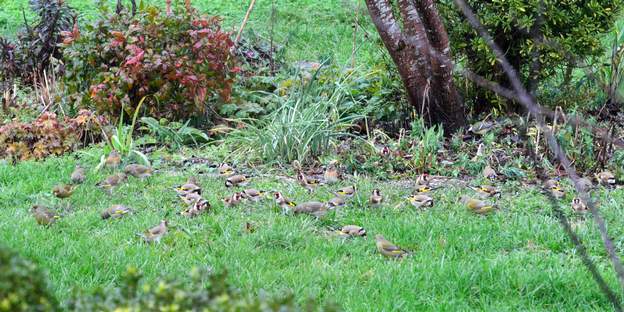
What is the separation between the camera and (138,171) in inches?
259

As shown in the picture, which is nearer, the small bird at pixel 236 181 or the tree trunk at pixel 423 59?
the small bird at pixel 236 181

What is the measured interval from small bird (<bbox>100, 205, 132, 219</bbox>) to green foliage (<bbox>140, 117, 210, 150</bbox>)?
239cm

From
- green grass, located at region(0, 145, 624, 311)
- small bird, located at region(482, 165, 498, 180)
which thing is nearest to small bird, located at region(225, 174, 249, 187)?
green grass, located at region(0, 145, 624, 311)

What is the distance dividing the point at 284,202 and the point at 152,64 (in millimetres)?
3255

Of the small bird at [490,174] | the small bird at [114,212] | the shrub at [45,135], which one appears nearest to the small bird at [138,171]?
the small bird at [114,212]

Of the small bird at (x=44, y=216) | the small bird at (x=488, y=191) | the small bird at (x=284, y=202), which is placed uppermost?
the small bird at (x=44, y=216)

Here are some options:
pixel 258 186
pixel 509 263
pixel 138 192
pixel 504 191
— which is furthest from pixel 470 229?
pixel 138 192

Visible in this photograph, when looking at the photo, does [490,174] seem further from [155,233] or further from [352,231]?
[155,233]

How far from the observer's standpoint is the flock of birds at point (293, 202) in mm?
5117

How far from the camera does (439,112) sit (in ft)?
26.2

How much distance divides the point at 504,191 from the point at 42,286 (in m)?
4.72

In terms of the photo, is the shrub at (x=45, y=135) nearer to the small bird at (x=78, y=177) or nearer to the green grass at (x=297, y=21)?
the small bird at (x=78, y=177)

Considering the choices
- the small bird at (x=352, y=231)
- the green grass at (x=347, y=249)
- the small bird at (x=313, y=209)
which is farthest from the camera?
the small bird at (x=313, y=209)

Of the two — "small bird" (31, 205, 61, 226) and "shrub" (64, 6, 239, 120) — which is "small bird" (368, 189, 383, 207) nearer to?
"small bird" (31, 205, 61, 226)
